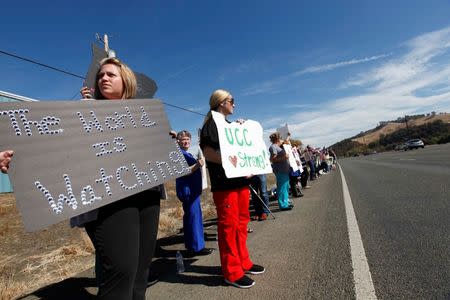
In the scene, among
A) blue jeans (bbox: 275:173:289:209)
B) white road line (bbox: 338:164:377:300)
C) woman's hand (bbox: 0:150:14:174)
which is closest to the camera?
woman's hand (bbox: 0:150:14:174)

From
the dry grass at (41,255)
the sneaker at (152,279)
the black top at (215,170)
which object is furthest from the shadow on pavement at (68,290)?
the black top at (215,170)

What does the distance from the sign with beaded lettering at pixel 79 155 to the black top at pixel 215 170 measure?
0.83 m

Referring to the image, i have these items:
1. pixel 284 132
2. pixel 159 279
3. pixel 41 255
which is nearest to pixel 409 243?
pixel 159 279

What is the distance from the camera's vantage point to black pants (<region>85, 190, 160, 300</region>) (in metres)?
2.07

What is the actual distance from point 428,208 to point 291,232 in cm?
271

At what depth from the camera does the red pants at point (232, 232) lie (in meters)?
3.53

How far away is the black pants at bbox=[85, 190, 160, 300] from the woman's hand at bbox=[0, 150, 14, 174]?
1.86ft

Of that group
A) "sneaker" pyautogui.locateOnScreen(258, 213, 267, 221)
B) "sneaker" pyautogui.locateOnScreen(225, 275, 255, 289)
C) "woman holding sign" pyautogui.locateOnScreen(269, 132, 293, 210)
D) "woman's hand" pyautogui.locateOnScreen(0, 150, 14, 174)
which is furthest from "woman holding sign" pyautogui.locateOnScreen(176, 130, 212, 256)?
"woman holding sign" pyautogui.locateOnScreen(269, 132, 293, 210)

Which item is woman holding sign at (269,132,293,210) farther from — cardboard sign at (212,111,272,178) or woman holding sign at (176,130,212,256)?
cardboard sign at (212,111,272,178)

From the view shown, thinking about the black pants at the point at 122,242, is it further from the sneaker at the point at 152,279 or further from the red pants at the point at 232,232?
the sneaker at the point at 152,279

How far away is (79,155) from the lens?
7.42ft

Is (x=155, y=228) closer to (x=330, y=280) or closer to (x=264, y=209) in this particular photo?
(x=330, y=280)

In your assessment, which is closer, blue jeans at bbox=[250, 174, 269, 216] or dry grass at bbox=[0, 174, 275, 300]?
dry grass at bbox=[0, 174, 275, 300]

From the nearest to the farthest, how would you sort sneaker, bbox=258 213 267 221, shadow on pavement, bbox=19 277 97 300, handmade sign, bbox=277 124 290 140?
shadow on pavement, bbox=19 277 97 300
sneaker, bbox=258 213 267 221
handmade sign, bbox=277 124 290 140
